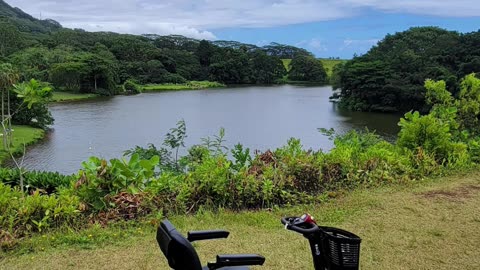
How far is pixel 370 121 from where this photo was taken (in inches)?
1414

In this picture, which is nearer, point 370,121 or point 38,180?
point 38,180

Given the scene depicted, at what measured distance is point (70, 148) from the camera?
23844 mm

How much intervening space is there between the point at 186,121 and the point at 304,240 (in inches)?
1168

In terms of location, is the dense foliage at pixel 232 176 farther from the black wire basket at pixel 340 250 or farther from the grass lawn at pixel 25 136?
the grass lawn at pixel 25 136

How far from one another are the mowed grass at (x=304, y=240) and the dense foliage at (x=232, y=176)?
198 millimetres

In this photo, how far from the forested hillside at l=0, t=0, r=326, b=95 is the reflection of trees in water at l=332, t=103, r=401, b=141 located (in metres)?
29.6

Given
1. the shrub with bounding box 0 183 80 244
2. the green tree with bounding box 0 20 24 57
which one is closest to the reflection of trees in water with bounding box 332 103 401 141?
the shrub with bounding box 0 183 80 244

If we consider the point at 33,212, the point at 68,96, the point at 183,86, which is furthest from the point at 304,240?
the point at 183,86

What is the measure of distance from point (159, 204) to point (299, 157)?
1570 mm

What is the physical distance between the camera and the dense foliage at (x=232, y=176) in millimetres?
3394

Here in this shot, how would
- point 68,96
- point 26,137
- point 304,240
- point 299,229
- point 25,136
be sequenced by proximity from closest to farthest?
point 299,229
point 304,240
point 26,137
point 25,136
point 68,96

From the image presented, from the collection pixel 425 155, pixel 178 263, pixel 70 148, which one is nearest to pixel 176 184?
pixel 178 263

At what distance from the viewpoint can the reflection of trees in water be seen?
30719 mm

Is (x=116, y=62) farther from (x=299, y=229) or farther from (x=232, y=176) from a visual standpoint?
(x=299, y=229)
